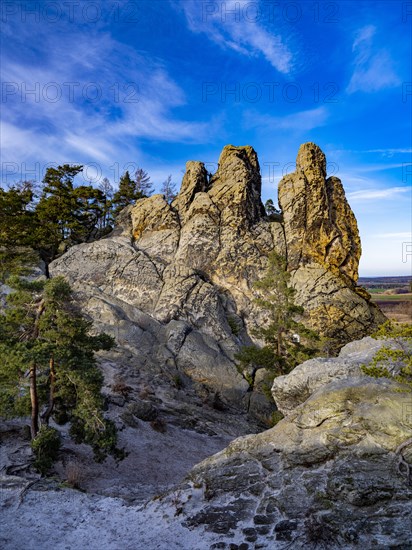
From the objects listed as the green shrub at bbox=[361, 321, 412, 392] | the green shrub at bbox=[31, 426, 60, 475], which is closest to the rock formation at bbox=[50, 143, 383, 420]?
the green shrub at bbox=[31, 426, 60, 475]

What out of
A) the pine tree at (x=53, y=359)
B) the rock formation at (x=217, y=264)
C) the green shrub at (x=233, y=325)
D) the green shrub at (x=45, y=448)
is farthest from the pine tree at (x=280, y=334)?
the green shrub at (x=45, y=448)

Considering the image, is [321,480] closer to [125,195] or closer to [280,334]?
[280,334]

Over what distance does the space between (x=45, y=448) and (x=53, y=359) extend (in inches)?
133

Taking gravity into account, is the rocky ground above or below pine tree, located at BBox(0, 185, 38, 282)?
below

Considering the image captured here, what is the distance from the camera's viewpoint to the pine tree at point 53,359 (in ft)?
43.9

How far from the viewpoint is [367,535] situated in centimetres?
770

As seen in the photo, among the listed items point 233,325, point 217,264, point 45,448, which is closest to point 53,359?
point 45,448

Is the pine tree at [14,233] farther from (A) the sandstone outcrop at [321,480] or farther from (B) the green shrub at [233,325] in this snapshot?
(A) the sandstone outcrop at [321,480]

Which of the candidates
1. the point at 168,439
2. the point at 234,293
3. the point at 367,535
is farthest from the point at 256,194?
the point at 367,535

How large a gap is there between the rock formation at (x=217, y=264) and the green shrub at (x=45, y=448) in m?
16.6

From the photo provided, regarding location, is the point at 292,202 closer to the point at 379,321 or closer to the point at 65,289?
the point at 379,321

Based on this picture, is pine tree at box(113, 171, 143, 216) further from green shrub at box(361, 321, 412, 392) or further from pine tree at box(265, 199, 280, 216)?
green shrub at box(361, 321, 412, 392)

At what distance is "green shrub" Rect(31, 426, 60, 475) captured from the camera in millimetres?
12578

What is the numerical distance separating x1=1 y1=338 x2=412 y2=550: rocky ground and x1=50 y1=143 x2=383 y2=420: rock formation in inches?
754
